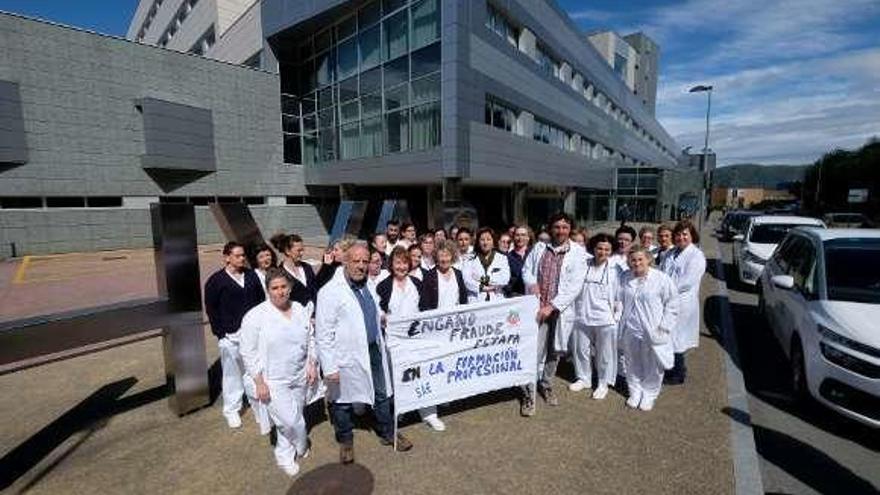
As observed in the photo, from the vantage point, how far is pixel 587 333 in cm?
534

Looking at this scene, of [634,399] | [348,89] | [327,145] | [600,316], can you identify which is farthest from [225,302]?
[327,145]

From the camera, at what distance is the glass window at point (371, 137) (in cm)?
2092

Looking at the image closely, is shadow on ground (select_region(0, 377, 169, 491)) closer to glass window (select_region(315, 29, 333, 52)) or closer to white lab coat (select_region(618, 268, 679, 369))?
white lab coat (select_region(618, 268, 679, 369))

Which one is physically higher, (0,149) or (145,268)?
(0,149)

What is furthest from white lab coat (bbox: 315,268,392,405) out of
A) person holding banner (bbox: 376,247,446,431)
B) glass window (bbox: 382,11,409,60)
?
glass window (bbox: 382,11,409,60)

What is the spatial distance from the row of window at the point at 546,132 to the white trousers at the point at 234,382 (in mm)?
16966

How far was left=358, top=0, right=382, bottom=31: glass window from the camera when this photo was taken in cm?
2006

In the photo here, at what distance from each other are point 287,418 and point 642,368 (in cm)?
377

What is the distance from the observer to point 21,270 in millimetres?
15195

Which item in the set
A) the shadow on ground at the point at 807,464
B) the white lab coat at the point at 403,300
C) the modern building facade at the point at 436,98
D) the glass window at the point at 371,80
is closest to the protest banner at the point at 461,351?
the white lab coat at the point at 403,300

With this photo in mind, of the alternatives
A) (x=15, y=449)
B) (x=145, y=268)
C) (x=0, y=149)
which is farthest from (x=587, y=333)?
(x=0, y=149)

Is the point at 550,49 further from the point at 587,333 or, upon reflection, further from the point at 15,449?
the point at 15,449

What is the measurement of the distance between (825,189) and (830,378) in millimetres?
69337

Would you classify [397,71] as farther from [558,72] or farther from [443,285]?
[443,285]
